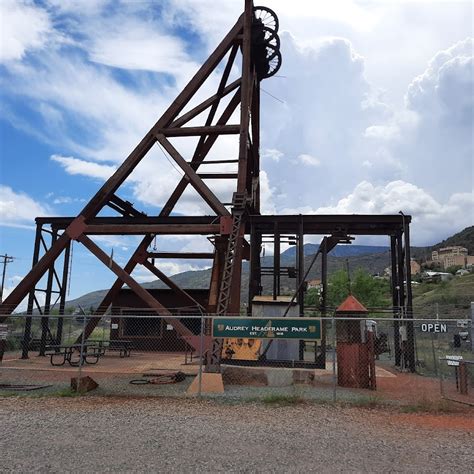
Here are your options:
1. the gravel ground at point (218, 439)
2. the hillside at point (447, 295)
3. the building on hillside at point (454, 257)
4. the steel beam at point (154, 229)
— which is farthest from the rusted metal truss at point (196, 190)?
the building on hillside at point (454, 257)

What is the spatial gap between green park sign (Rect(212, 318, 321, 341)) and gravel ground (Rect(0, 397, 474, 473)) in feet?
5.66

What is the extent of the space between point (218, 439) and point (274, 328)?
417cm

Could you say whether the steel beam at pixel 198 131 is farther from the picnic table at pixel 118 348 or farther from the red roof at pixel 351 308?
the picnic table at pixel 118 348

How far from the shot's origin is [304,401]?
9961mm

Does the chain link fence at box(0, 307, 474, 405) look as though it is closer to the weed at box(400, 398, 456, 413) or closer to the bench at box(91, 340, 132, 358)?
the weed at box(400, 398, 456, 413)

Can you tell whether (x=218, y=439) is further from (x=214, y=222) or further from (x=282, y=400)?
(x=214, y=222)

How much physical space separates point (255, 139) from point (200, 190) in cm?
749

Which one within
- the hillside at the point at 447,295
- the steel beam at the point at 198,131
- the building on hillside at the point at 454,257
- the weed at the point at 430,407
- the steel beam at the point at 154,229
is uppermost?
the building on hillside at the point at 454,257

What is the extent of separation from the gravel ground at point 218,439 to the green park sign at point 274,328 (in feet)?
5.66

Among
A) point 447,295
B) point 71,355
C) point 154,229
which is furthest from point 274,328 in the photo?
point 447,295

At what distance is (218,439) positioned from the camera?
22.9ft

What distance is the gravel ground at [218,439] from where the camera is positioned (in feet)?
19.1

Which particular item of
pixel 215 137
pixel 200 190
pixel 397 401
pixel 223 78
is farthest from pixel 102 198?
pixel 397 401

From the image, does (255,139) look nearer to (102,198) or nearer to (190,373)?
(102,198)
